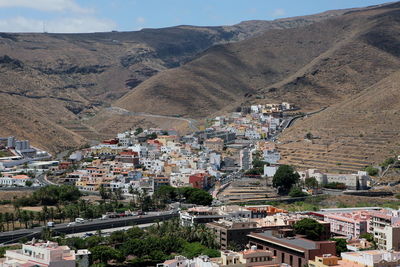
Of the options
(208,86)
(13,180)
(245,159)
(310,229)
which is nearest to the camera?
(310,229)

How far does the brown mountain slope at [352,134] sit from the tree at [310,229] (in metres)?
34.4

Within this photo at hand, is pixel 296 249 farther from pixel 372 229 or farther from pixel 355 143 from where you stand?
pixel 355 143

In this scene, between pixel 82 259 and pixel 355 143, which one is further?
pixel 355 143

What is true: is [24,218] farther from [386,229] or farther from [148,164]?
[148,164]

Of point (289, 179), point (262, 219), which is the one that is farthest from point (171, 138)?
point (262, 219)

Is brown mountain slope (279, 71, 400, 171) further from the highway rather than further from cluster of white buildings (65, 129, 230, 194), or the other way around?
the highway

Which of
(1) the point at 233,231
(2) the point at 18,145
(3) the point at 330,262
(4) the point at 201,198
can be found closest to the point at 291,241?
(1) the point at 233,231

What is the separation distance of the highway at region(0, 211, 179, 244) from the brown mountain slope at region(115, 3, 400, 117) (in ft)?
246

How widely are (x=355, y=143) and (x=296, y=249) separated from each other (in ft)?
170

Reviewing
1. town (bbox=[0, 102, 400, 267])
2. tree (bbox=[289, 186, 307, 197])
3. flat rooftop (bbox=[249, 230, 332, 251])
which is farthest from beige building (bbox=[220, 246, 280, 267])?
tree (bbox=[289, 186, 307, 197])

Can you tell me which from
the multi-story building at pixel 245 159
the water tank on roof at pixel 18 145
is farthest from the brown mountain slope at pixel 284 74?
the water tank on roof at pixel 18 145

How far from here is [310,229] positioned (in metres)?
57.3

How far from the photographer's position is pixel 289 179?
81562 millimetres

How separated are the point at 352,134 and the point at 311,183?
25.4 metres
